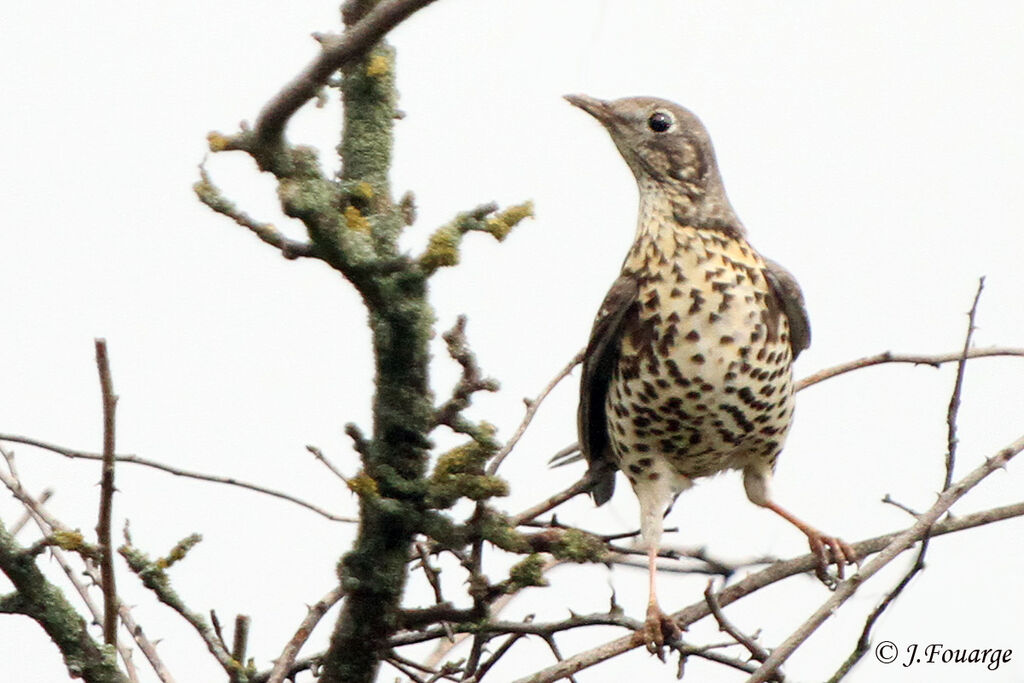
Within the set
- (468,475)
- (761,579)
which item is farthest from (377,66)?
(761,579)

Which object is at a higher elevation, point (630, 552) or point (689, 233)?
point (689, 233)

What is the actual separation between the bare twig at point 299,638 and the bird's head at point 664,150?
2408mm

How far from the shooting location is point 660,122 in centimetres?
548

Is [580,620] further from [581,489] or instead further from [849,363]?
[849,363]

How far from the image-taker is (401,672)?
13.3 feet

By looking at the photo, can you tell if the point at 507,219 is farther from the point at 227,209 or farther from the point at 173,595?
the point at 173,595

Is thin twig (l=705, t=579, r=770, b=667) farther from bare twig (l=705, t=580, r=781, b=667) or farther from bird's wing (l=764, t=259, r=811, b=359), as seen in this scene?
bird's wing (l=764, t=259, r=811, b=359)

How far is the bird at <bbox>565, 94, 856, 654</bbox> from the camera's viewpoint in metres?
5.02

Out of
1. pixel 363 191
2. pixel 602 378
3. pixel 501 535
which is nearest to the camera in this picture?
pixel 363 191

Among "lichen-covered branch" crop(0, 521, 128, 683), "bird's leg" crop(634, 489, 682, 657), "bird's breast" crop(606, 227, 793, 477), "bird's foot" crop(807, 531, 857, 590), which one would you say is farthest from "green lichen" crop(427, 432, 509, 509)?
"bird's foot" crop(807, 531, 857, 590)

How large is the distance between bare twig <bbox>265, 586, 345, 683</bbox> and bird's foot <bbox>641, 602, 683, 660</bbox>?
1.05 metres

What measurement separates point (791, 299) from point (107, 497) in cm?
310

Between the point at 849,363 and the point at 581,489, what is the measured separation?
1.03 meters

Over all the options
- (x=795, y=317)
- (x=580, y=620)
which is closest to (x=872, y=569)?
(x=580, y=620)
